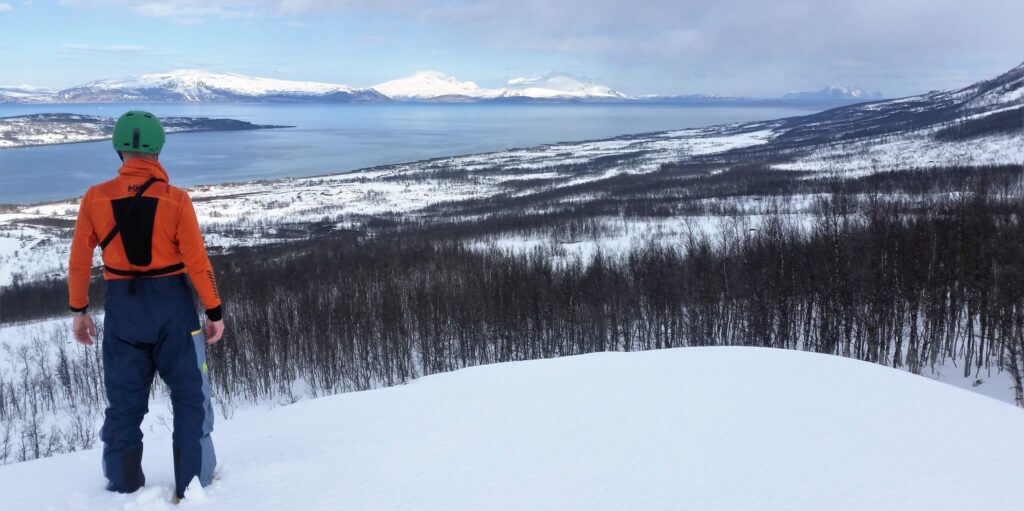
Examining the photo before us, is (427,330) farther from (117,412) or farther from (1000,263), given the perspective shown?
(117,412)

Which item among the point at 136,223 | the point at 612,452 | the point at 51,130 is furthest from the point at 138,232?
the point at 51,130

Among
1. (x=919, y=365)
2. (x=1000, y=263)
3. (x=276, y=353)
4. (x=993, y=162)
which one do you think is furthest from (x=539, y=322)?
(x=993, y=162)

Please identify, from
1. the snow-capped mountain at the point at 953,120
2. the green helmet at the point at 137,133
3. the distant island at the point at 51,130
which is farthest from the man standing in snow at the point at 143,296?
the distant island at the point at 51,130

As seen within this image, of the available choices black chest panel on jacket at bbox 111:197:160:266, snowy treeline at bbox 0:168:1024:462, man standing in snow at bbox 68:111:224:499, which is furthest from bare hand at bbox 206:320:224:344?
snowy treeline at bbox 0:168:1024:462

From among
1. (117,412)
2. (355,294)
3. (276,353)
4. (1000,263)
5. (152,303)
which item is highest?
(152,303)

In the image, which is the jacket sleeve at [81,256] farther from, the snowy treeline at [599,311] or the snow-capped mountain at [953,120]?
the snow-capped mountain at [953,120]

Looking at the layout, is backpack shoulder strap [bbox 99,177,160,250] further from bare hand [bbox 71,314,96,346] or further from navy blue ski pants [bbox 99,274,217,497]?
bare hand [bbox 71,314,96,346]

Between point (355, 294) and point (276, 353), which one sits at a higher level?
point (355, 294)
